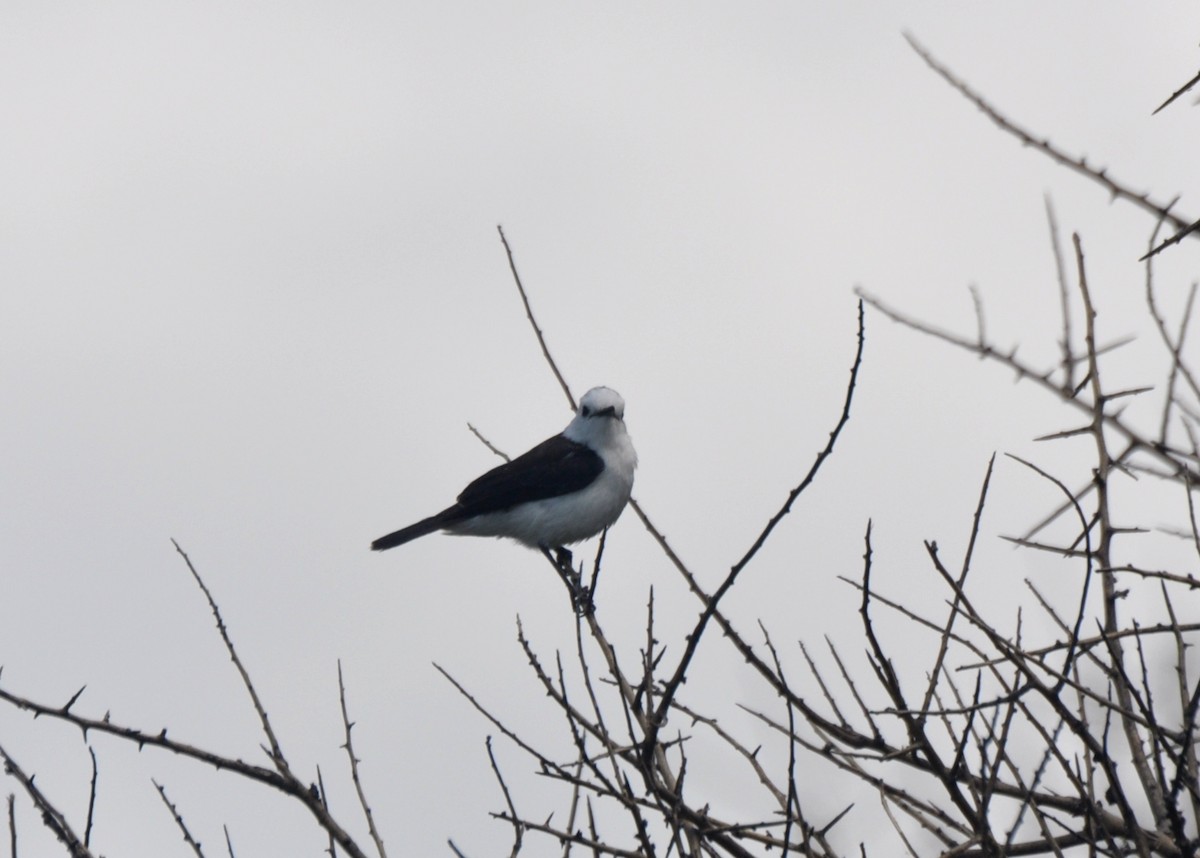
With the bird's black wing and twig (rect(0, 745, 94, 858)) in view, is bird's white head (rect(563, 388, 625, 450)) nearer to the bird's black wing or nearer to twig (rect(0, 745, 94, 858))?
the bird's black wing

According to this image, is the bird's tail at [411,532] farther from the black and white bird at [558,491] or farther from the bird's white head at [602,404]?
the bird's white head at [602,404]

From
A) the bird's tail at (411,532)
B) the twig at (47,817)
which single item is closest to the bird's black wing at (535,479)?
the bird's tail at (411,532)

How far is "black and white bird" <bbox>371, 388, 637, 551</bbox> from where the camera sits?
1048 cm

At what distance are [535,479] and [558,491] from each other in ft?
0.90

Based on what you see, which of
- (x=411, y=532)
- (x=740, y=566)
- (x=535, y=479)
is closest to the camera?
(x=740, y=566)

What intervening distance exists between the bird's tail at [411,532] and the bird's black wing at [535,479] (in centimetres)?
21

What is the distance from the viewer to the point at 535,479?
35.6 feet

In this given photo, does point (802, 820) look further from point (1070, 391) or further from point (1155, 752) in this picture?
point (1070, 391)

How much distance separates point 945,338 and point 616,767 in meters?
1.48

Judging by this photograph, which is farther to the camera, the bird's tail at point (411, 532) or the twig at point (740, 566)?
the bird's tail at point (411, 532)

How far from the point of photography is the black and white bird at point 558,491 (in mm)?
10484

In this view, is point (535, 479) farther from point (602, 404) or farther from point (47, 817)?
point (47, 817)

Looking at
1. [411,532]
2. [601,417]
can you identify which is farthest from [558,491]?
[411,532]

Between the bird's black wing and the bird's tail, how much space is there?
8.3 inches
